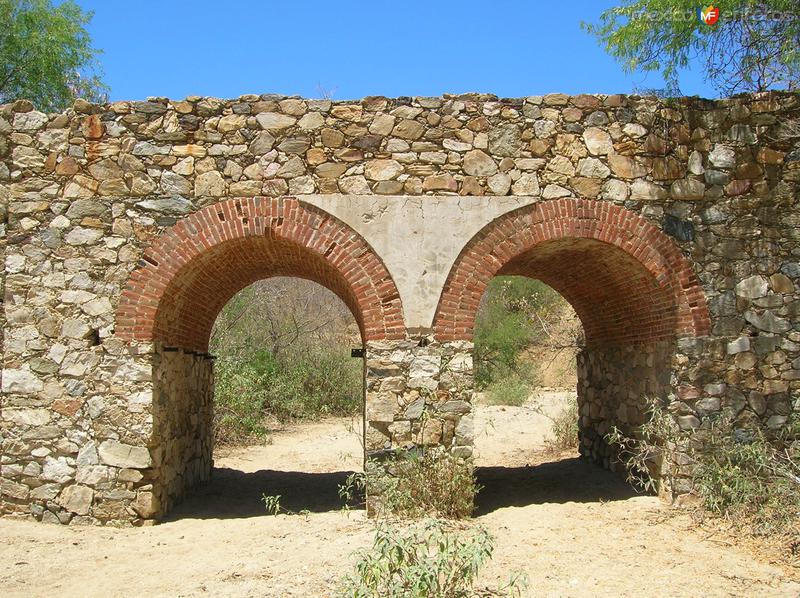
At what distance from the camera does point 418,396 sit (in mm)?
8047

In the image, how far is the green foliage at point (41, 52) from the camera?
558 inches

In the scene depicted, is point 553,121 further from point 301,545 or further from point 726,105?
point 301,545

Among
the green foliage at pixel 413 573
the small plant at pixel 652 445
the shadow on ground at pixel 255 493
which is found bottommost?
the shadow on ground at pixel 255 493

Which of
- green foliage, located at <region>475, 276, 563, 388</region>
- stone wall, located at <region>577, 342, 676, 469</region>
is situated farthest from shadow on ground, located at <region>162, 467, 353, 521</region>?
green foliage, located at <region>475, 276, 563, 388</region>

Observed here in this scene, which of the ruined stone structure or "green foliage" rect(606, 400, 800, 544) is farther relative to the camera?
the ruined stone structure

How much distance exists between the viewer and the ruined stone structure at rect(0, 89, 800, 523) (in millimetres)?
8000

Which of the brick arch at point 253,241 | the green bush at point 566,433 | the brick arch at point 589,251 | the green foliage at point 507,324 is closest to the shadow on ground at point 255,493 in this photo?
the brick arch at point 253,241

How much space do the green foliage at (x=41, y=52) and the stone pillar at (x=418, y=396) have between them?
10.5 metres

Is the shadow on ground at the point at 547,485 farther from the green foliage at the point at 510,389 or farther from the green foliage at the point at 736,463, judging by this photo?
the green foliage at the point at 510,389

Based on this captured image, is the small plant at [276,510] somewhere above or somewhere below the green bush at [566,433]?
below

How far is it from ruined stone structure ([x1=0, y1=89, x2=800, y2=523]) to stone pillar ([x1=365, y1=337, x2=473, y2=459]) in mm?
22

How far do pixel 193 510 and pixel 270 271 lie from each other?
3365mm

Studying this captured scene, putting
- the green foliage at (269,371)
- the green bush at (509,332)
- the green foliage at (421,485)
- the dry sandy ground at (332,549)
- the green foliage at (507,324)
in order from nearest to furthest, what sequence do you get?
the dry sandy ground at (332,549)
the green foliage at (421,485)
the green foliage at (269,371)
the green bush at (509,332)
the green foliage at (507,324)

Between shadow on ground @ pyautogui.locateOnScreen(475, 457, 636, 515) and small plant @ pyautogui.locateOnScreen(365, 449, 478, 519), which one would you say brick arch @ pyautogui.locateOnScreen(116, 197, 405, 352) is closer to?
small plant @ pyautogui.locateOnScreen(365, 449, 478, 519)
